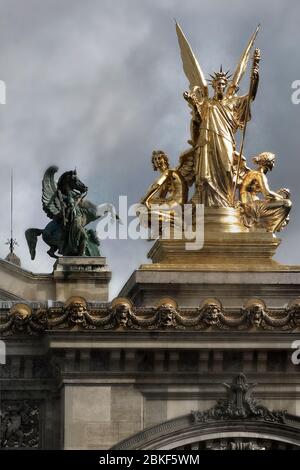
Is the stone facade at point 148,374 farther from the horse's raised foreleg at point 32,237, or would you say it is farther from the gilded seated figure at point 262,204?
the horse's raised foreleg at point 32,237

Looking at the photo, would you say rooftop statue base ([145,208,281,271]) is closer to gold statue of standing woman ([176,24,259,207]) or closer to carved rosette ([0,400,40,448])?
gold statue of standing woman ([176,24,259,207])

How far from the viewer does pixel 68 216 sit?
57.5 m

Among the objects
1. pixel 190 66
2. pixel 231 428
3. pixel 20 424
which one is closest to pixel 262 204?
pixel 190 66

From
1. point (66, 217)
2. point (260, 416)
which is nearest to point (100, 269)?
point (66, 217)

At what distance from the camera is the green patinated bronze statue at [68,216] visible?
5750 centimetres

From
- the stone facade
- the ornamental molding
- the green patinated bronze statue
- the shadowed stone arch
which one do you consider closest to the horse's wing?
the green patinated bronze statue

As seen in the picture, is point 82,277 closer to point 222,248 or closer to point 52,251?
point 52,251

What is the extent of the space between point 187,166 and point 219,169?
2.53ft

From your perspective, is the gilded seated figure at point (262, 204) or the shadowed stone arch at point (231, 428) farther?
the gilded seated figure at point (262, 204)

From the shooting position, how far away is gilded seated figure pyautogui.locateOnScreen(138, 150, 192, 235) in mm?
57375

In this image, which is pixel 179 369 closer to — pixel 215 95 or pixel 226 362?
pixel 226 362

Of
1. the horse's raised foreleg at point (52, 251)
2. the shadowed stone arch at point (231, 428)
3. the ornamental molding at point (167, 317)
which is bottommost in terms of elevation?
the shadowed stone arch at point (231, 428)

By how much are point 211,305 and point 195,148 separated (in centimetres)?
561

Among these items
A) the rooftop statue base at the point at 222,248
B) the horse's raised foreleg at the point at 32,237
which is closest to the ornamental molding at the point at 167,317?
the rooftop statue base at the point at 222,248
